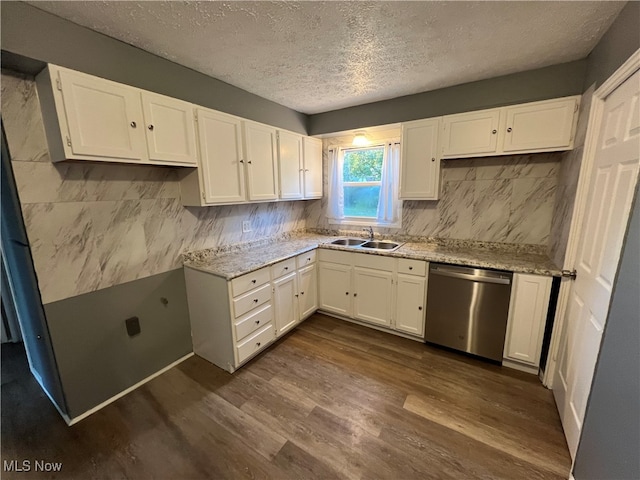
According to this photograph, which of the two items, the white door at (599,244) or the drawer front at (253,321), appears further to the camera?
the drawer front at (253,321)

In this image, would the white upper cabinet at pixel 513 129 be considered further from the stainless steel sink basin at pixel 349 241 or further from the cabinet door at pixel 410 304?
the stainless steel sink basin at pixel 349 241

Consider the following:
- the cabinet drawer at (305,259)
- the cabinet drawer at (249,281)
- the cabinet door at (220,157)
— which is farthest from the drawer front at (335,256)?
the cabinet door at (220,157)

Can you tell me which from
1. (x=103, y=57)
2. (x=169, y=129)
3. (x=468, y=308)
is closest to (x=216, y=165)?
(x=169, y=129)

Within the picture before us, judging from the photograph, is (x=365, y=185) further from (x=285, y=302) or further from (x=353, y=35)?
(x=353, y=35)

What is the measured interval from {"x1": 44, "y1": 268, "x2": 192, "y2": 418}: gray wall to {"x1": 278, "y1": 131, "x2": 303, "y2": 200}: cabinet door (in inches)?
55.4

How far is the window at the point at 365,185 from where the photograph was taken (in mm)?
3213

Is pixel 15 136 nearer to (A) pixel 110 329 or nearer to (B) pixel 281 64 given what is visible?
(A) pixel 110 329

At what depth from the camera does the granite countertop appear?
2143mm

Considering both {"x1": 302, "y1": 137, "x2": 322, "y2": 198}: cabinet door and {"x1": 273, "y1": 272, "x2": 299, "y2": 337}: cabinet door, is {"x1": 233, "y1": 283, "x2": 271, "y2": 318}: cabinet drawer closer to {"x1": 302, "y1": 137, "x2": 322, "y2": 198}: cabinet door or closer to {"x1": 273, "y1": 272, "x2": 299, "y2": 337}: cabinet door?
{"x1": 273, "y1": 272, "x2": 299, "y2": 337}: cabinet door

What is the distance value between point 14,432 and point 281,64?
3125mm

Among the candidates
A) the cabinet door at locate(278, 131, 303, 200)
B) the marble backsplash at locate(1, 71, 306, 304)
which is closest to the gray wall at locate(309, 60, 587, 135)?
the cabinet door at locate(278, 131, 303, 200)

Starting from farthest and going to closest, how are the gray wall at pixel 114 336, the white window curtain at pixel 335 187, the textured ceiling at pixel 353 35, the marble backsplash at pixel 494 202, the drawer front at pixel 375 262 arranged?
the white window curtain at pixel 335 187 → the drawer front at pixel 375 262 → the marble backsplash at pixel 494 202 → the gray wall at pixel 114 336 → the textured ceiling at pixel 353 35

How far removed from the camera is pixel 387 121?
9.33ft

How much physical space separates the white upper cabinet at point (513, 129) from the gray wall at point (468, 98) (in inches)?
4.2
